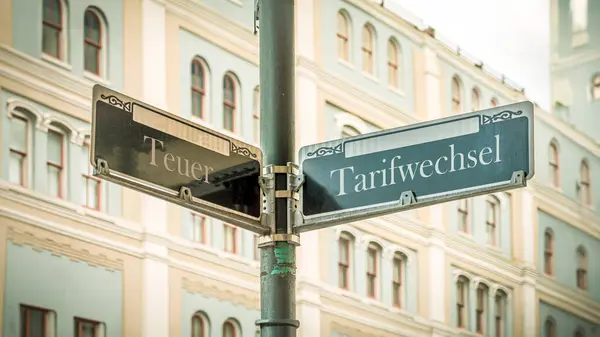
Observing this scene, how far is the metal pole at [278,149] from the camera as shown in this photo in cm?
539

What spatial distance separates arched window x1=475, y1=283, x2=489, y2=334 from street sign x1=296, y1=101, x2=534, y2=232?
28121 millimetres

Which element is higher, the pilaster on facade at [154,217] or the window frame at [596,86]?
the window frame at [596,86]

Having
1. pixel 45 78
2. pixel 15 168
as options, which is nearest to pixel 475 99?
pixel 45 78

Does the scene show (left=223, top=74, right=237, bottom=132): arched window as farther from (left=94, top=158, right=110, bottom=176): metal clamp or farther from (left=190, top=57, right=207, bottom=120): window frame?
(left=94, top=158, right=110, bottom=176): metal clamp

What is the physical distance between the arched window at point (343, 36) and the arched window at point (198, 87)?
15.5ft

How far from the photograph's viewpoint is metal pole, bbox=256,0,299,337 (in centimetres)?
539

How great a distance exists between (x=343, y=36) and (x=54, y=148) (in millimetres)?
9182

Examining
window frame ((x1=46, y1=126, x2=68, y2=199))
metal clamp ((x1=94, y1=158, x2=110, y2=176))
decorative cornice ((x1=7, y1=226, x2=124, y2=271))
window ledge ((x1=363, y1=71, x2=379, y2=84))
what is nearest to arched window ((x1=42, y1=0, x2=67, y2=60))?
window frame ((x1=46, y1=126, x2=68, y2=199))

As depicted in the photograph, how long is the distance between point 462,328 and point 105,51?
12.9 meters

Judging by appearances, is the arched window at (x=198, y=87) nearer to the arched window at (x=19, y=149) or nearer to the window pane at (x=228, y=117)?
the window pane at (x=228, y=117)

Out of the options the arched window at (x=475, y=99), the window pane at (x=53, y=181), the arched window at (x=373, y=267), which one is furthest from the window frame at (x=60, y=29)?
the arched window at (x=475, y=99)

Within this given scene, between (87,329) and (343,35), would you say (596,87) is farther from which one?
(87,329)

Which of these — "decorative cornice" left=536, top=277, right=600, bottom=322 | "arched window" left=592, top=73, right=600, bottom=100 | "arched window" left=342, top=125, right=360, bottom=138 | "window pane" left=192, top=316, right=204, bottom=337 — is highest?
"arched window" left=592, top=73, right=600, bottom=100

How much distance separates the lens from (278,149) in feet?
18.1
